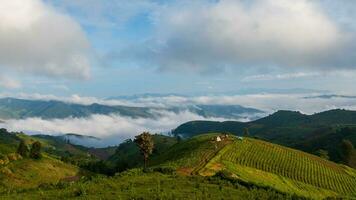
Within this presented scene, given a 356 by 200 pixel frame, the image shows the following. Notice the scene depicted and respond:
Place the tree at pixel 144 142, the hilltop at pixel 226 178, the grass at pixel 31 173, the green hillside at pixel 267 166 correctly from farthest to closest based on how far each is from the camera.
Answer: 1. the grass at pixel 31 173
2. the tree at pixel 144 142
3. the green hillside at pixel 267 166
4. the hilltop at pixel 226 178

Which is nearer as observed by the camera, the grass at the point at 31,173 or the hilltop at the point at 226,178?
the hilltop at the point at 226,178

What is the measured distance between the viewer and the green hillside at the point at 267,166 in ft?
343

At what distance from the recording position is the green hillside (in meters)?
105

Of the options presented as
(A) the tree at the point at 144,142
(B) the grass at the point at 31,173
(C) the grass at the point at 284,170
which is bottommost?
(B) the grass at the point at 31,173

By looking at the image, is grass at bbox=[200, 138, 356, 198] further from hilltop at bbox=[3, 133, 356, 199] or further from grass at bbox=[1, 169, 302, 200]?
grass at bbox=[1, 169, 302, 200]

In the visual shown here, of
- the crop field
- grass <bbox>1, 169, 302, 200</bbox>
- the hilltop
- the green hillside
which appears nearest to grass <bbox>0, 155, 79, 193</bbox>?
the hilltop

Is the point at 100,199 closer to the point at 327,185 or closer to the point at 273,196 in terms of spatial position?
the point at 273,196

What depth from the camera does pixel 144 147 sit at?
4776 inches

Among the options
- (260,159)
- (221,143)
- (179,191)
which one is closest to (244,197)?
(179,191)

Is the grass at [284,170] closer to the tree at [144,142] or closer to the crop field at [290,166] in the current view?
the crop field at [290,166]

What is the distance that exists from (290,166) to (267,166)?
8.82 metres

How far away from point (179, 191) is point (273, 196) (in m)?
12.9

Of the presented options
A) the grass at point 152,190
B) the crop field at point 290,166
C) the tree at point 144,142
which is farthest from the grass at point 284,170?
the grass at point 152,190

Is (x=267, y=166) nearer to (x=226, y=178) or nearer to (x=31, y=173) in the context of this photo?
(x=226, y=178)
